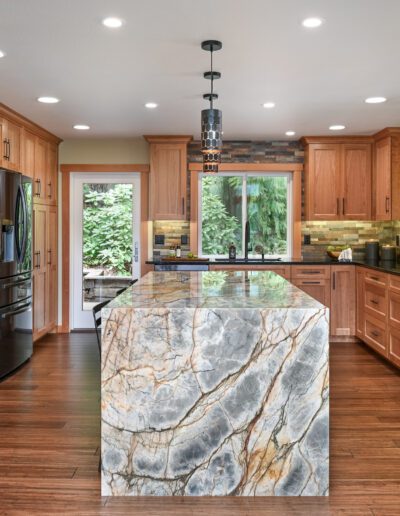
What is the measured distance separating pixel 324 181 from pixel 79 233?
3.02 metres

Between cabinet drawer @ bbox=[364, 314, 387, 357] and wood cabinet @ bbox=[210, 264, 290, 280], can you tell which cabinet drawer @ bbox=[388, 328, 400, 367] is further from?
wood cabinet @ bbox=[210, 264, 290, 280]

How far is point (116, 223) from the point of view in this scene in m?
6.88

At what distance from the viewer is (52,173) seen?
655 centimetres

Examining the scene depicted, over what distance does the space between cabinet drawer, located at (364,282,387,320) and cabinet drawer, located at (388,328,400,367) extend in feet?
0.82

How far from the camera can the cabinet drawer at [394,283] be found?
4902mm

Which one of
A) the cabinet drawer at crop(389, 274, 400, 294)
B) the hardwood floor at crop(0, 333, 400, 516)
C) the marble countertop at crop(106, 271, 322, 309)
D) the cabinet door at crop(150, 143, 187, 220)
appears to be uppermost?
the cabinet door at crop(150, 143, 187, 220)

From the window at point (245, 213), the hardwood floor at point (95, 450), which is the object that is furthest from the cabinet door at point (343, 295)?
the hardwood floor at point (95, 450)

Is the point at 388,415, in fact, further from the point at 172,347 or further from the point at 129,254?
the point at 129,254

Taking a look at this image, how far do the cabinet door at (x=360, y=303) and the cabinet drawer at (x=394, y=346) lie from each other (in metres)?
0.87

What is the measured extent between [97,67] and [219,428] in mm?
2559

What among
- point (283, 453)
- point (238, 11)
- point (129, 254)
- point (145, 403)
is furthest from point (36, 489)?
point (129, 254)

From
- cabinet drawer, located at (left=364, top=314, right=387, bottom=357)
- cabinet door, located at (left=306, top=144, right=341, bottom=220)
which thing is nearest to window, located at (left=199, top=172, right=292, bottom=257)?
cabinet door, located at (left=306, top=144, right=341, bottom=220)

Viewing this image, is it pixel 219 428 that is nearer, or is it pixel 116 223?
pixel 219 428

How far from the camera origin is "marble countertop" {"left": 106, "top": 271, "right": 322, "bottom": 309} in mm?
2656
